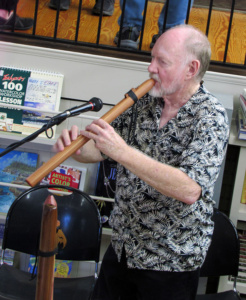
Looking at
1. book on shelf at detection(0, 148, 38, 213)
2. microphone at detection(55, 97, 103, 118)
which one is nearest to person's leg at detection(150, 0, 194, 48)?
book on shelf at detection(0, 148, 38, 213)

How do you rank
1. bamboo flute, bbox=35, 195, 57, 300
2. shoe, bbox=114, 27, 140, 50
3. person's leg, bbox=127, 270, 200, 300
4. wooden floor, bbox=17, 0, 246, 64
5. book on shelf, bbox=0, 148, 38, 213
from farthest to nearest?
wooden floor, bbox=17, 0, 246, 64, shoe, bbox=114, 27, 140, 50, book on shelf, bbox=0, 148, 38, 213, person's leg, bbox=127, 270, 200, 300, bamboo flute, bbox=35, 195, 57, 300

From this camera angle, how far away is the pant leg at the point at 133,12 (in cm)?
288

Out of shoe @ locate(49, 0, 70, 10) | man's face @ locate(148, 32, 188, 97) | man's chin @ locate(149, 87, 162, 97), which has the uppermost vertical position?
shoe @ locate(49, 0, 70, 10)

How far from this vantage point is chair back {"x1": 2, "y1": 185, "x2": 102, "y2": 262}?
2164 mm

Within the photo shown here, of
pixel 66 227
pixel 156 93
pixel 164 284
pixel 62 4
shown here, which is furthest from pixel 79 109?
pixel 62 4

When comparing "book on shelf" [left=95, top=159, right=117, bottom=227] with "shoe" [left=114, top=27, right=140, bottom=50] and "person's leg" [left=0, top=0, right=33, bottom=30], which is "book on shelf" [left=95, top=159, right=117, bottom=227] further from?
"person's leg" [left=0, top=0, right=33, bottom=30]

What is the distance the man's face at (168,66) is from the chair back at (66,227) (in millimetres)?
863

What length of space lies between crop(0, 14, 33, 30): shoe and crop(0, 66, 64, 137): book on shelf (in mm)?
383

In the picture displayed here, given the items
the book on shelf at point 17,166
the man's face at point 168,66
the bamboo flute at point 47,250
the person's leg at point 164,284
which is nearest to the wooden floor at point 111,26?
the book on shelf at point 17,166

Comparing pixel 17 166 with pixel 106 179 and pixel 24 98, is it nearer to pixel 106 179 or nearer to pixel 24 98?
pixel 24 98

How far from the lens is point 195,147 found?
4.60 ft

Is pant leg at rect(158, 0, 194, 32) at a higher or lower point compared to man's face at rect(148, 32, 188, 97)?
higher

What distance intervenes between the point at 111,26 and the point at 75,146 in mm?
2121

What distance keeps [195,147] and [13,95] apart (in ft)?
→ 4.30
